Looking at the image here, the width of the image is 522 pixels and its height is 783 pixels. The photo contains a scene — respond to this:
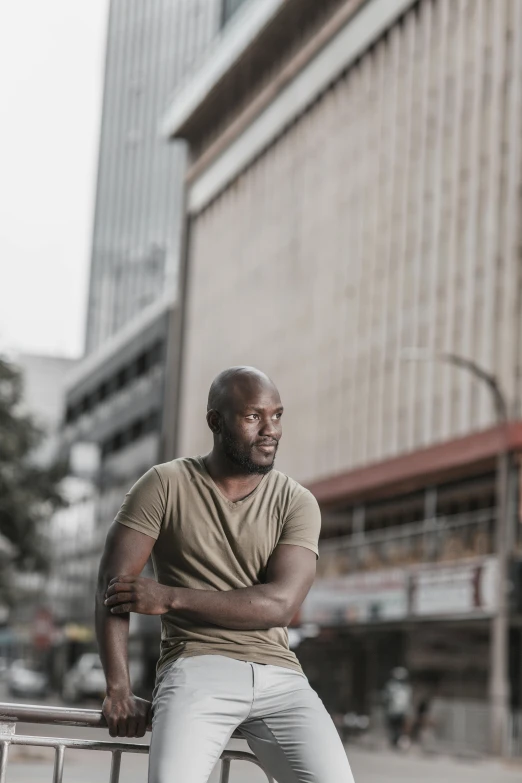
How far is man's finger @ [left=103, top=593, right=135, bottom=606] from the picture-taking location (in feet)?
11.0

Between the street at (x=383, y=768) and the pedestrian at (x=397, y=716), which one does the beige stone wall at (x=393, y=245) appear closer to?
the pedestrian at (x=397, y=716)

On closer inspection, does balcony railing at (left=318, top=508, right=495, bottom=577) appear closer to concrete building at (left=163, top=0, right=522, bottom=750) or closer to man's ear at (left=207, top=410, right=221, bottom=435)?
concrete building at (left=163, top=0, right=522, bottom=750)

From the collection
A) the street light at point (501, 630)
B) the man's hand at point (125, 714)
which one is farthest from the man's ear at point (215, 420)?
the street light at point (501, 630)

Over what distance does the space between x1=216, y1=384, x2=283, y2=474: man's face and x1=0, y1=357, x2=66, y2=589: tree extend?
72.7ft

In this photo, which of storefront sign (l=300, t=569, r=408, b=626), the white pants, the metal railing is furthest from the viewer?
storefront sign (l=300, t=569, r=408, b=626)

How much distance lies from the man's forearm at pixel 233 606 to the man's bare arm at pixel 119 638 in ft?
0.45

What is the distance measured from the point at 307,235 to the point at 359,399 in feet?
26.3

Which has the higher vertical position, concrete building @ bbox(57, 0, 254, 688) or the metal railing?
concrete building @ bbox(57, 0, 254, 688)

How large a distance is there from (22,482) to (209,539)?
2390cm

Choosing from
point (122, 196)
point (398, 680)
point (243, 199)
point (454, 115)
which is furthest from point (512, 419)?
point (122, 196)

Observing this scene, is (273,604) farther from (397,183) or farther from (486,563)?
(397,183)

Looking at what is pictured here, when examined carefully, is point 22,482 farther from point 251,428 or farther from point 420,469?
point 251,428

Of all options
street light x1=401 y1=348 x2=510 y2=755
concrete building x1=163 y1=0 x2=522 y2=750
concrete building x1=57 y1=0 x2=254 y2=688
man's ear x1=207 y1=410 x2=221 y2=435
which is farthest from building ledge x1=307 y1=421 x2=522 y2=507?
concrete building x1=57 y1=0 x2=254 y2=688

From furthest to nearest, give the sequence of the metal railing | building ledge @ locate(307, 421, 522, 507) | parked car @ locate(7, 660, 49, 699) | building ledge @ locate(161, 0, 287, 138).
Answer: building ledge @ locate(161, 0, 287, 138) < parked car @ locate(7, 660, 49, 699) < building ledge @ locate(307, 421, 522, 507) < the metal railing
